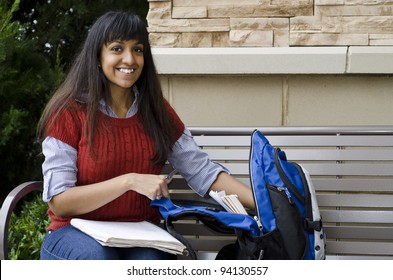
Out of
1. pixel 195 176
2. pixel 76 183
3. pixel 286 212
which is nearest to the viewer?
pixel 286 212

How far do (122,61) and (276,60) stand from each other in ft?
3.72

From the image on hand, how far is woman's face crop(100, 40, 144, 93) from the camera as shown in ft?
8.61

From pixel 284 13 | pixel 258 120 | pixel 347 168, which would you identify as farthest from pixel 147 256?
pixel 284 13

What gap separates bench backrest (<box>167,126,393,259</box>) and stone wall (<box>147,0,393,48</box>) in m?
0.71

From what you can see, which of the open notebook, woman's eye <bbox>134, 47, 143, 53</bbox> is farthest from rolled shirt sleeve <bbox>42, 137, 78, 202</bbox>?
woman's eye <bbox>134, 47, 143, 53</bbox>

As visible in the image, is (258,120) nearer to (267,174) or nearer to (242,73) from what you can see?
(242,73)

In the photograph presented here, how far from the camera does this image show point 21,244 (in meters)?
3.69

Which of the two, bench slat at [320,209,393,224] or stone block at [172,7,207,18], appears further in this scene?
stone block at [172,7,207,18]

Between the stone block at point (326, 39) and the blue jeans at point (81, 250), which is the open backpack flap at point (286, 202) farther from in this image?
the stone block at point (326, 39)

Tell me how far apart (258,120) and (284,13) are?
0.55 m

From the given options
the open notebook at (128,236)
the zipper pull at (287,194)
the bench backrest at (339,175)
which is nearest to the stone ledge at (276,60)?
the bench backrest at (339,175)

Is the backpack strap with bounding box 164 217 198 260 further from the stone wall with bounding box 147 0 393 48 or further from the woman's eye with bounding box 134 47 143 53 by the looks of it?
the stone wall with bounding box 147 0 393 48

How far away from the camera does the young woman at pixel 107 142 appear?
8.18 ft

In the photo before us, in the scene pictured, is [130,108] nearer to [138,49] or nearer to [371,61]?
[138,49]
